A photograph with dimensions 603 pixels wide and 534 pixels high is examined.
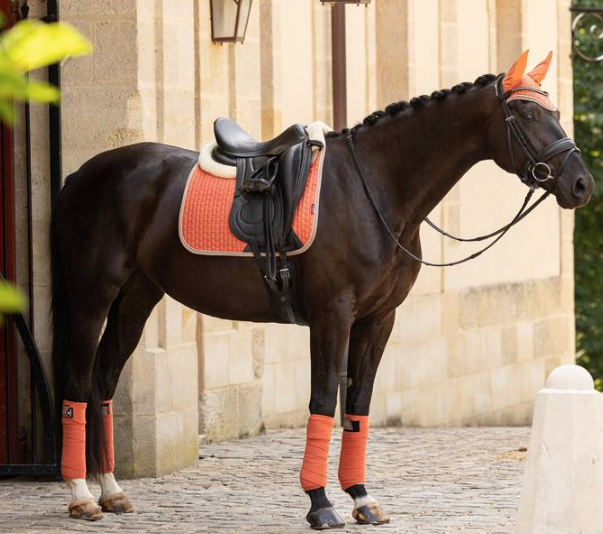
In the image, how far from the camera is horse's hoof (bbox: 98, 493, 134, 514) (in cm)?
548

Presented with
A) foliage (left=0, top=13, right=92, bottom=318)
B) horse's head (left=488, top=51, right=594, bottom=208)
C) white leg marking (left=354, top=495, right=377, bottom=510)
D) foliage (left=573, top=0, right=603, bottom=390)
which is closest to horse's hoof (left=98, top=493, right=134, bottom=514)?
white leg marking (left=354, top=495, right=377, bottom=510)

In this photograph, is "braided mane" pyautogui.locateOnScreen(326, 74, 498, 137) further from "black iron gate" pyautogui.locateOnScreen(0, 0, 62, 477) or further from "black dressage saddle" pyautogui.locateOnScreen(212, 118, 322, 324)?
"black iron gate" pyautogui.locateOnScreen(0, 0, 62, 477)

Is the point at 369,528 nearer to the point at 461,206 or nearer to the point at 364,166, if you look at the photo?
the point at 364,166

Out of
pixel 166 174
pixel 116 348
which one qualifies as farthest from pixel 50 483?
pixel 166 174

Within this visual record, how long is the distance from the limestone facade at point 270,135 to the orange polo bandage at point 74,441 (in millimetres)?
948

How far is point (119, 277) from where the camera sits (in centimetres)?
551

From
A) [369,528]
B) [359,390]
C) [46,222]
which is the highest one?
[46,222]

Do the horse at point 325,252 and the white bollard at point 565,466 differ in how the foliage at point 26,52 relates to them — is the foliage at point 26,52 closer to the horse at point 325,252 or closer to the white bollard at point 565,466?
the white bollard at point 565,466

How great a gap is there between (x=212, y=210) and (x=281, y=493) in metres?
1.62

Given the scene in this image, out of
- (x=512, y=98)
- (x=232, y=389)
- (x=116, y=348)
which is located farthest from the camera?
(x=232, y=389)

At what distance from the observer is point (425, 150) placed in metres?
5.02

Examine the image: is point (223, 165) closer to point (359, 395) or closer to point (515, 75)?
point (359, 395)

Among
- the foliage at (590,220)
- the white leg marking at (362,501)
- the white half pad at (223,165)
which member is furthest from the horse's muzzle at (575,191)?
the foliage at (590,220)

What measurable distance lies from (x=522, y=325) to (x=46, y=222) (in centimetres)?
751
